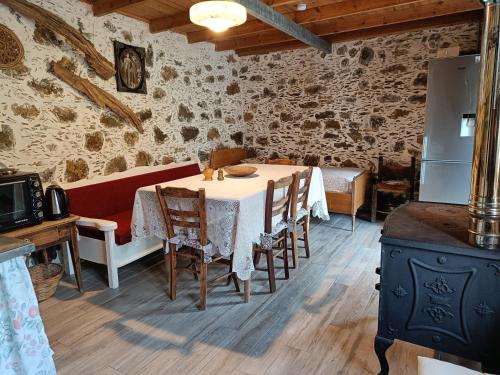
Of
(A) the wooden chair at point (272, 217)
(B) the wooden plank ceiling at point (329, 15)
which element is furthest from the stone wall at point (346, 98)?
(A) the wooden chair at point (272, 217)

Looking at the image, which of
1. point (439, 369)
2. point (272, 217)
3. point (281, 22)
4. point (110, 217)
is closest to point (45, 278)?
point (110, 217)

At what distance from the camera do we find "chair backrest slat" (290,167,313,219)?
2769 millimetres

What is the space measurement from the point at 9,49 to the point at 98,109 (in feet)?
2.95

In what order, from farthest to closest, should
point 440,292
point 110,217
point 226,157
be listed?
point 226,157 → point 110,217 → point 440,292

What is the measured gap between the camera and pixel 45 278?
8.76 feet

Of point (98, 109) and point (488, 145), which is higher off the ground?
point (98, 109)

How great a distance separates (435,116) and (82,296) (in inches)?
156

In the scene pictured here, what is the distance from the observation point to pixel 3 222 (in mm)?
2232

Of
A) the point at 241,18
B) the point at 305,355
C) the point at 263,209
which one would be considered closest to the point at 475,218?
the point at 305,355

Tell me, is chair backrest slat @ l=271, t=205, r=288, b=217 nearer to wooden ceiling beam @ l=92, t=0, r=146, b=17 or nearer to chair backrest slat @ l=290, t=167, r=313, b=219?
chair backrest slat @ l=290, t=167, r=313, b=219

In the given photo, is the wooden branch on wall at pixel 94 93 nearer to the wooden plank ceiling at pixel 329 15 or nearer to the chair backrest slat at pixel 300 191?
the wooden plank ceiling at pixel 329 15

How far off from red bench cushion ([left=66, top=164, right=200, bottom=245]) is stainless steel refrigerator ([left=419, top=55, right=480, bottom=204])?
3.18m

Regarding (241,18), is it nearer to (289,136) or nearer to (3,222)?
(3,222)

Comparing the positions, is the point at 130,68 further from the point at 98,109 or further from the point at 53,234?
the point at 53,234
